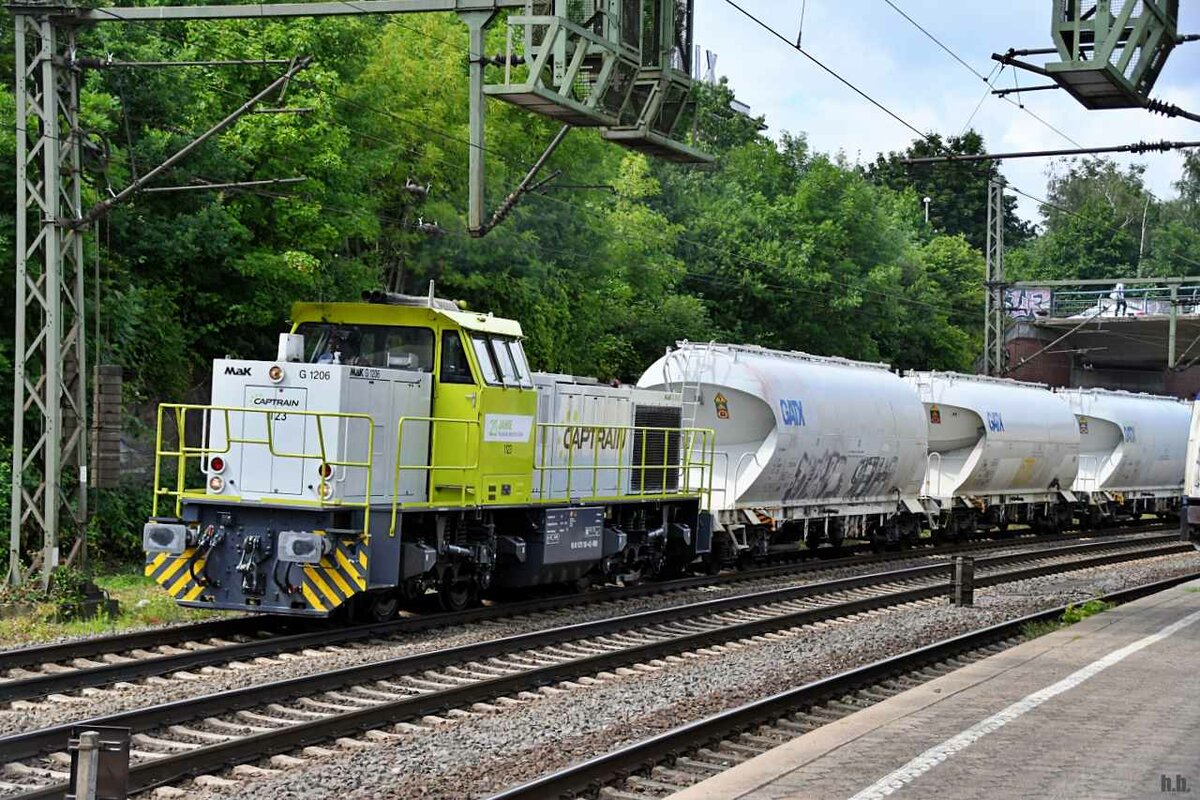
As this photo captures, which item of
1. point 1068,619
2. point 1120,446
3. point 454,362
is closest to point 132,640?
point 454,362

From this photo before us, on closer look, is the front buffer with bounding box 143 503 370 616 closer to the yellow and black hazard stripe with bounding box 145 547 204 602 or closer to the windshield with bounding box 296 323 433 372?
the yellow and black hazard stripe with bounding box 145 547 204 602

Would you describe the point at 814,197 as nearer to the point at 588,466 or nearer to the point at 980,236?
the point at 588,466

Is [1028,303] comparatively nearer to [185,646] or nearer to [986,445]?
[986,445]

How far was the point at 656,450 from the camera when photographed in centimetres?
2119

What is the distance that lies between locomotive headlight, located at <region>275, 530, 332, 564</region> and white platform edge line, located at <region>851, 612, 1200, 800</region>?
6841 mm

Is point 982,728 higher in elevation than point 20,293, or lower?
lower

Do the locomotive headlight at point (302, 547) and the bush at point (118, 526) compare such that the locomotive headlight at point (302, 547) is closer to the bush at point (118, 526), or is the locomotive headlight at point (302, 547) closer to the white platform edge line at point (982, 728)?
the white platform edge line at point (982, 728)

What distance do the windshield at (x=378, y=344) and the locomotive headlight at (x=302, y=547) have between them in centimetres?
245

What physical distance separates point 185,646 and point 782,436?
12.2 meters

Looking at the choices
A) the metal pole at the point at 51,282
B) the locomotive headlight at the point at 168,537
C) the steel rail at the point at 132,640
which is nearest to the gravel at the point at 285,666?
the steel rail at the point at 132,640

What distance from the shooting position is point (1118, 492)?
4088 cm

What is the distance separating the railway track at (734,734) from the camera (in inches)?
350

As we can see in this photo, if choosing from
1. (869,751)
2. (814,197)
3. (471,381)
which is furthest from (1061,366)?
(869,751)

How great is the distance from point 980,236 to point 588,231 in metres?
76.7
